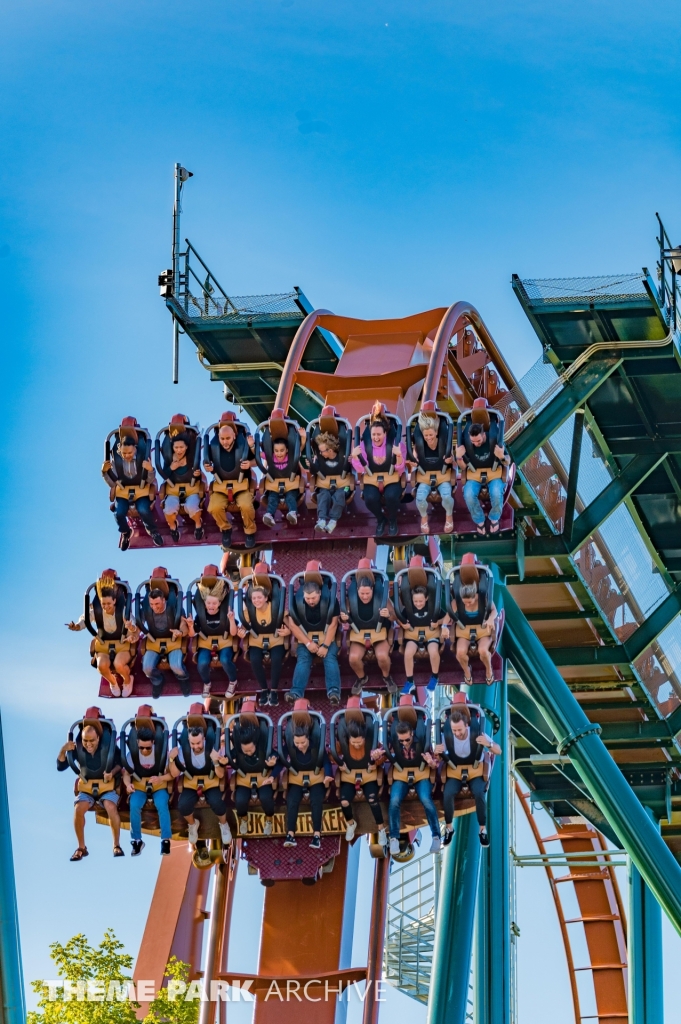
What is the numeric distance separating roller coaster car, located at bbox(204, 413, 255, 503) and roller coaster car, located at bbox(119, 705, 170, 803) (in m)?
2.58

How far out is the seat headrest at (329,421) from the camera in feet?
68.9

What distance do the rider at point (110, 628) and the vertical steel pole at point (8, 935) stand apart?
292cm

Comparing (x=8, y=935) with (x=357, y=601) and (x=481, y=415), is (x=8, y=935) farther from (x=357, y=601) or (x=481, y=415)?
(x=481, y=415)

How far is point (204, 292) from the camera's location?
25.2 m

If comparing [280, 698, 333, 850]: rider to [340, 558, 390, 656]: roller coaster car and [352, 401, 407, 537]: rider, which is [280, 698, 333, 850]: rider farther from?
[352, 401, 407, 537]: rider

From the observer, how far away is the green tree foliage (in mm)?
20406

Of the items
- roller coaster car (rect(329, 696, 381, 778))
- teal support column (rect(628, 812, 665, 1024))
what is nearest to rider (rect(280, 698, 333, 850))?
roller coaster car (rect(329, 696, 381, 778))

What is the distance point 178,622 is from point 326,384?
3662mm

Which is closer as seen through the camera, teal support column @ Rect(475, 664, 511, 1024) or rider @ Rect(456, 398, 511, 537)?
rider @ Rect(456, 398, 511, 537)

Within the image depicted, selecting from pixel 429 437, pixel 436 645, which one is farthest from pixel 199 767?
pixel 429 437

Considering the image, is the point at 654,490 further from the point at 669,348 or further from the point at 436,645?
the point at 436,645

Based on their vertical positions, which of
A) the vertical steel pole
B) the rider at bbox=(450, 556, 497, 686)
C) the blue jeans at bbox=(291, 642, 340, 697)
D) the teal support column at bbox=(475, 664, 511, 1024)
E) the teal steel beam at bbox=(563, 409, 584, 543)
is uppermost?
the teal steel beam at bbox=(563, 409, 584, 543)

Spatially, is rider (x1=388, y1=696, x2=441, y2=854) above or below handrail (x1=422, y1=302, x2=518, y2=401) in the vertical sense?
below

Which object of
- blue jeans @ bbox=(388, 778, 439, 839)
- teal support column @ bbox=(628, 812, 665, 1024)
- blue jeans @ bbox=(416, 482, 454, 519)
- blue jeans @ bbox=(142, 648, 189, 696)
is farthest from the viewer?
teal support column @ bbox=(628, 812, 665, 1024)
